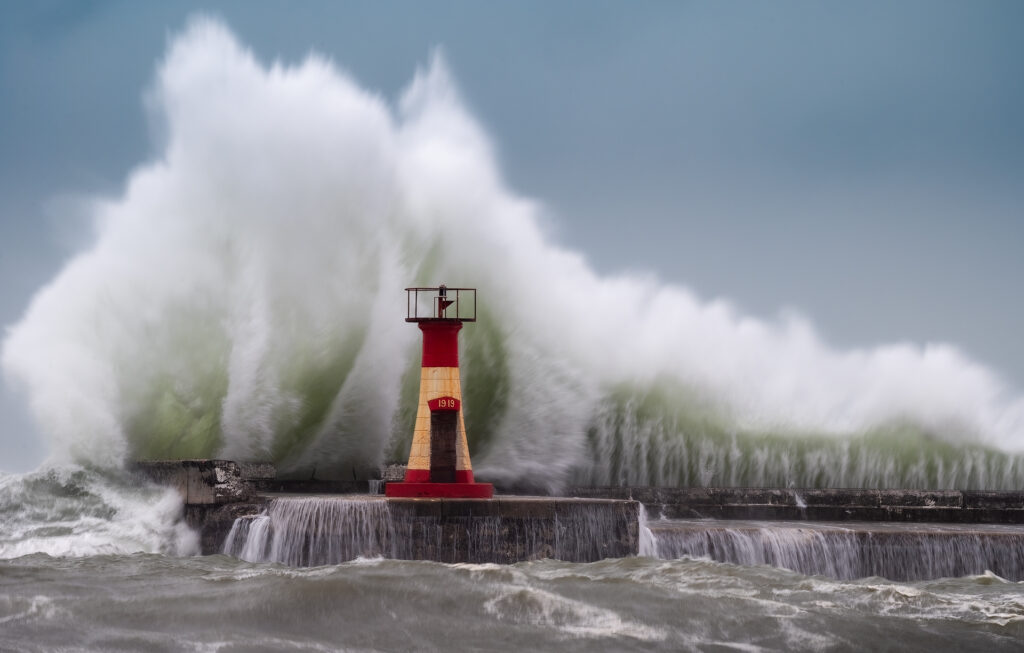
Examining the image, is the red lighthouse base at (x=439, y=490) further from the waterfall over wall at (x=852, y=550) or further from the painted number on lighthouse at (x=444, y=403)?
the waterfall over wall at (x=852, y=550)

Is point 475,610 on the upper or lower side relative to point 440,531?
lower

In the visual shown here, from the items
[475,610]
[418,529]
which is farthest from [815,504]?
[475,610]

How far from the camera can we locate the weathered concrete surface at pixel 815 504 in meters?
14.9

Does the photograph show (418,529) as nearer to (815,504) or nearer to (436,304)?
(436,304)

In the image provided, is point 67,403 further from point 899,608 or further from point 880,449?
point 880,449

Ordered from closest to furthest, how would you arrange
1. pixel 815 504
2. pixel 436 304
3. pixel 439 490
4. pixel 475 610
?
pixel 475 610, pixel 439 490, pixel 436 304, pixel 815 504

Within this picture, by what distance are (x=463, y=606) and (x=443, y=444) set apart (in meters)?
4.02

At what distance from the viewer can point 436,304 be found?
47.5 ft

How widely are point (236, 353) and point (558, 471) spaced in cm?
446

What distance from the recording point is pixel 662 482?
16469 mm

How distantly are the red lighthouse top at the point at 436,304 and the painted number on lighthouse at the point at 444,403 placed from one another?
0.85 m

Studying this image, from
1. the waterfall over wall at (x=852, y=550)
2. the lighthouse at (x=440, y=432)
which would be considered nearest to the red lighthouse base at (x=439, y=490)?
the lighthouse at (x=440, y=432)

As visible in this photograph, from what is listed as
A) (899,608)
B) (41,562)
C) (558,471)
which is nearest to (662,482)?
(558,471)

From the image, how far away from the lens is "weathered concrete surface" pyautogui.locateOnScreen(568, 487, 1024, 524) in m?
14.9
